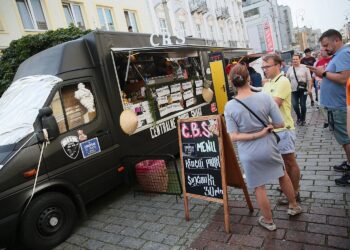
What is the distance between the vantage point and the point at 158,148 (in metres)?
6.16

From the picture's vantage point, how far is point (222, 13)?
29859mm

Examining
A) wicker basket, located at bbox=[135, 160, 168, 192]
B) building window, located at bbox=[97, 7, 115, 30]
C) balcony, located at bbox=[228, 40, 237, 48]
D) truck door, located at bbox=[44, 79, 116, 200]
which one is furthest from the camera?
balcony, located at bbox=[228, 40, 237, 48]

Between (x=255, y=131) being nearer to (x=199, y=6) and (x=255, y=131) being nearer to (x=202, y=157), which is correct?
(x=202, y=157)

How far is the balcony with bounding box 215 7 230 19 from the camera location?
2932 cm

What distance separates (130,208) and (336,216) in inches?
116

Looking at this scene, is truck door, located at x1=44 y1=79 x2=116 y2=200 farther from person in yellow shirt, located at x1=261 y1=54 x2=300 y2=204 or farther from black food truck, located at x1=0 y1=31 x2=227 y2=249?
person in yellow shirt, located at x1=261 y1=54 x2=300 y2=204

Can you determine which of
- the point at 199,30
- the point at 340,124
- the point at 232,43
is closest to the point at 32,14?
the point at 340,124

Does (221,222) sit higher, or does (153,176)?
(153,176)

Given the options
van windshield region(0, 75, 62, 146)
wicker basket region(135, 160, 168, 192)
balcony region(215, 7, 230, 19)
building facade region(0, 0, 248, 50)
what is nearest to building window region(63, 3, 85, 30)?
building facade region(0, 0, 248, 50)

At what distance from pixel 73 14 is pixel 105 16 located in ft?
6.14

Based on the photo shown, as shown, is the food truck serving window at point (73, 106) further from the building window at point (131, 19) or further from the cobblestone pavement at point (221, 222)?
the building window at point (131, 19)

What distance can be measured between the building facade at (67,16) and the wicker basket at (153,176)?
8.74m

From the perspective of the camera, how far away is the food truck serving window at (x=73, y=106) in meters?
4.47

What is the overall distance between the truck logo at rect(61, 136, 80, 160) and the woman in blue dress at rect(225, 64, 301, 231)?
8.03 ft
